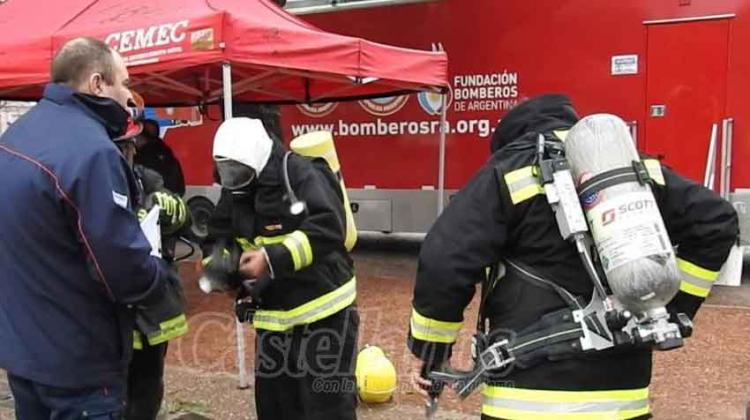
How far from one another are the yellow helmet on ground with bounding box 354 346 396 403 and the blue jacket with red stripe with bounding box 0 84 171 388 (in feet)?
7.66

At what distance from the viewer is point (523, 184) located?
226 centimetres

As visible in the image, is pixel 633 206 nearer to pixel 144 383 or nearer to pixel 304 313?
pixel 304 313

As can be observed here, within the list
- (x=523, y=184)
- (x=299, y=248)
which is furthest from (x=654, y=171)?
(x=299, y=248)

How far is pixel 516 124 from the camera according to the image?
7.97 ft

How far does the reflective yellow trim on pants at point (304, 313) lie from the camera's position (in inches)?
132

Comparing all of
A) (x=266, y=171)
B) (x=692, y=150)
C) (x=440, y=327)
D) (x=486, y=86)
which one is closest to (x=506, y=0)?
(x=486, y=86)

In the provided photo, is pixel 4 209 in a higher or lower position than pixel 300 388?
higher

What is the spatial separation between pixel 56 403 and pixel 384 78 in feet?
15.6

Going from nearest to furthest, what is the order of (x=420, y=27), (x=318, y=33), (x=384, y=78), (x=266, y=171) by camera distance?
(x=266, y=171)
(x=318, y=33)
(x=384, y=78)
(x=420, y=27)

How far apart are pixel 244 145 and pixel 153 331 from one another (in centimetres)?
100

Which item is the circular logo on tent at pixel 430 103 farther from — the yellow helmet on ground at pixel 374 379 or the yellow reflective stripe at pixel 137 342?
the yellow reflective stripe at pixel 137 342

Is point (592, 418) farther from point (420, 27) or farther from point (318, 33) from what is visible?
point (420, 27)

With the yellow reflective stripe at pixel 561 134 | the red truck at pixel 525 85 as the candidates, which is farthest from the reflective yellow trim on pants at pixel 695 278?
the red truck at pixel 525 85

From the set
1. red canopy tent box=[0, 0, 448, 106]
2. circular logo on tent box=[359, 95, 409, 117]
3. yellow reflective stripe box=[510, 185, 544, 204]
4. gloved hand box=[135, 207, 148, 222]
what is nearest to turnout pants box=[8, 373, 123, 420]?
gloved hand box=[135, 207, 148, 222]
